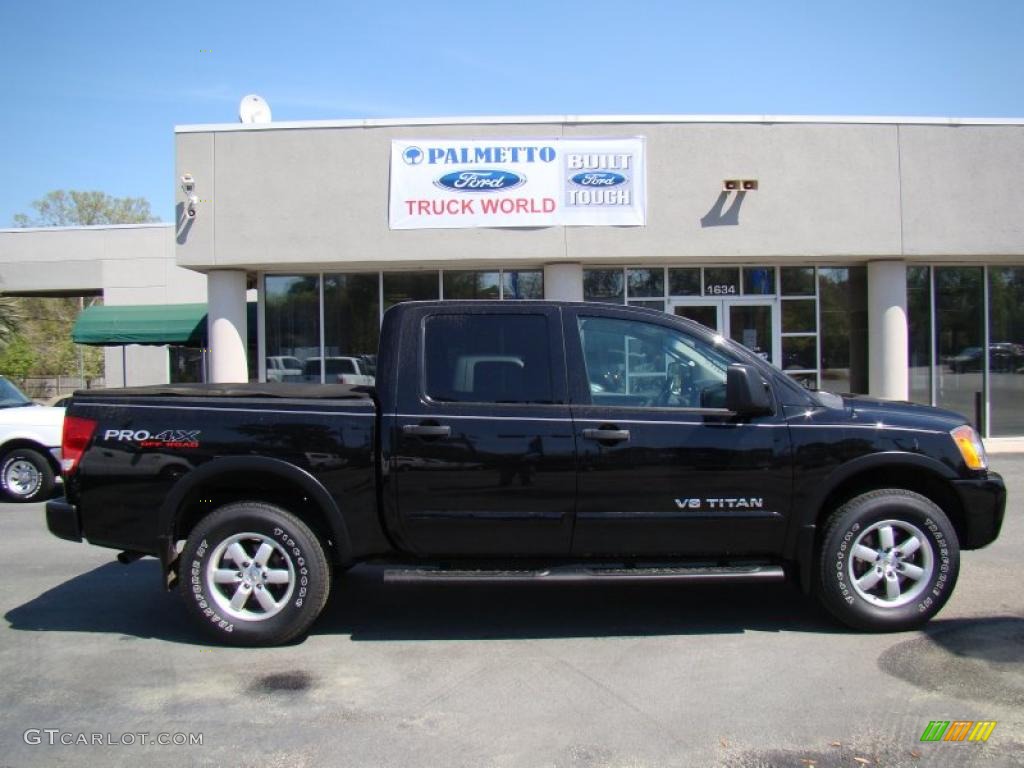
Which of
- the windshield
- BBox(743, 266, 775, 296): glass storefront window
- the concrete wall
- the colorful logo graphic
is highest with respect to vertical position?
the concrete wall

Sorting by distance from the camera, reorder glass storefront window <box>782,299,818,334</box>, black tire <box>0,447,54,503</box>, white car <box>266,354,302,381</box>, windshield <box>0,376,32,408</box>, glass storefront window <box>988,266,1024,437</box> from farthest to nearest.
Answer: glass storefront window <box>988,266,1024,437</box>, white car <box>266,354,302,381</box>, glass storefront window <box>782,299,818,334</box>, windshield <box>0,376,32,408</box>, black tire <box>0,447,54,503</box>

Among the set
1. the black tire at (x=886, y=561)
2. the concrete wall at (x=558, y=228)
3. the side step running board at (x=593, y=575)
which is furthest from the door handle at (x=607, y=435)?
the concrete wall at (x=558, y=228)

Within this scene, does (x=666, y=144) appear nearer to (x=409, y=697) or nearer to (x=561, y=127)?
(x=561, y=127)

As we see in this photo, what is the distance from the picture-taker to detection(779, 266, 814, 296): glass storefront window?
14.8 metres

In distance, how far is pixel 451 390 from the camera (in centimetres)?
501

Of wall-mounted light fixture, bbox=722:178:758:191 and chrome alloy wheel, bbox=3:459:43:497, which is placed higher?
wall-mounted light fixture, bbox=722:178:758:191

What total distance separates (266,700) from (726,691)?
2.31 metres

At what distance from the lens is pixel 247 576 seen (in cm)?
492

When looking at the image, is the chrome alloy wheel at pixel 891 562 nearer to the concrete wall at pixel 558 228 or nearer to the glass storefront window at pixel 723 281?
the concrete wall at pixel 558 228

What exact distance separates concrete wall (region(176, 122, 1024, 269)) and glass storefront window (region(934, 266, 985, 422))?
236cm

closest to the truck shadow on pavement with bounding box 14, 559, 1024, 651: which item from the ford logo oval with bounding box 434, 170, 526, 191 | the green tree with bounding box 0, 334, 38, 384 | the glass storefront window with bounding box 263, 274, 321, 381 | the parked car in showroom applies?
the ford logo oval with bounding box 434, 170, 526, 191

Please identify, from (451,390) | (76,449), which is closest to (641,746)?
(451,390)

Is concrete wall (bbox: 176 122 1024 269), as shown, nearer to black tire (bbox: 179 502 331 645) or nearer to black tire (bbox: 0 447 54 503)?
black tire (bbox: 0 447 54 503)

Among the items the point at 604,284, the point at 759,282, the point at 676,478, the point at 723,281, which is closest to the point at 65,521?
the point at 676,478
